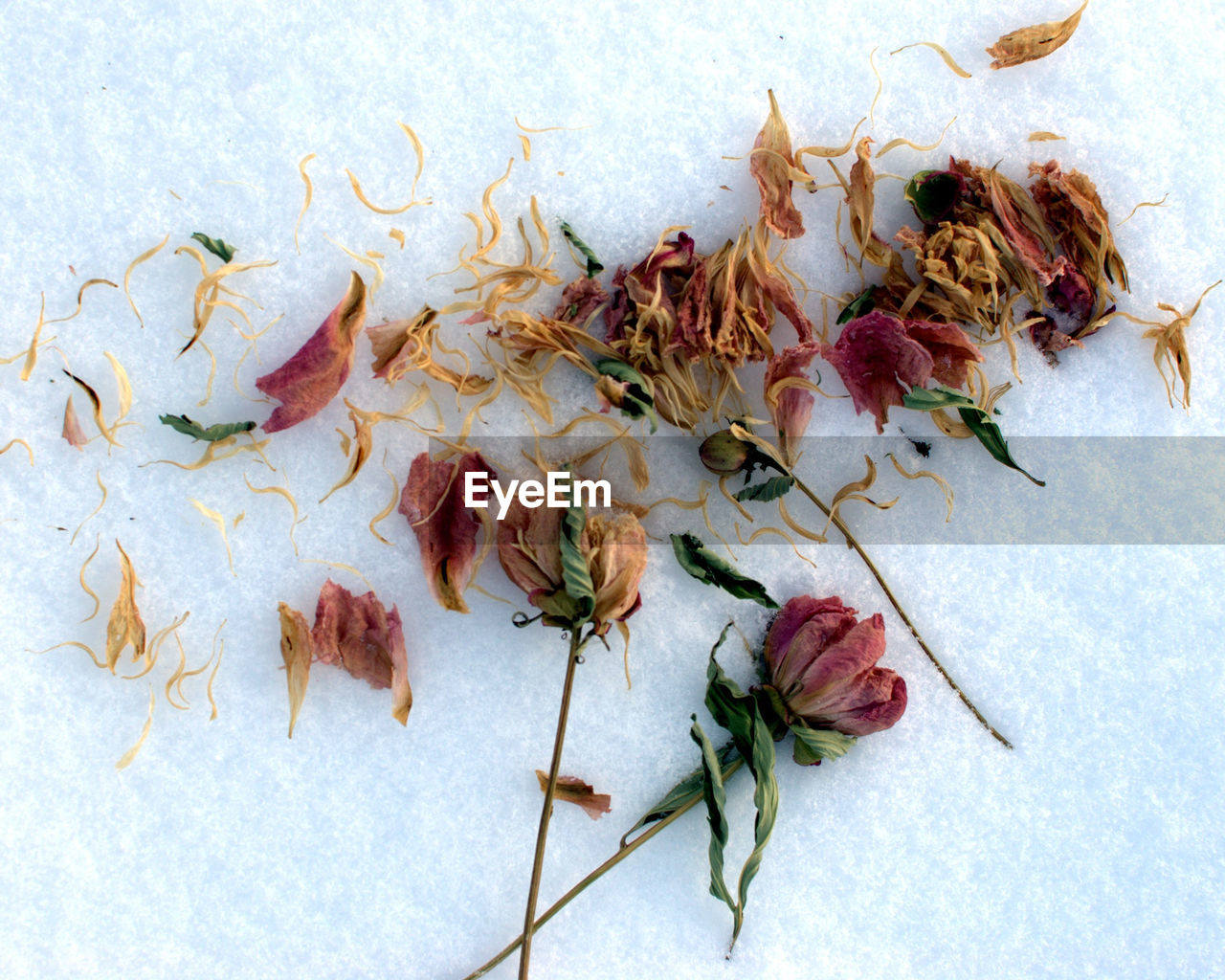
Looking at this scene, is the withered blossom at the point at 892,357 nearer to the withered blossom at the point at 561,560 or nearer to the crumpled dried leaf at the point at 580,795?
the withered blossom at the point at 561,560

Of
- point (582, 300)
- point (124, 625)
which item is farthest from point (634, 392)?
point (124, 625)

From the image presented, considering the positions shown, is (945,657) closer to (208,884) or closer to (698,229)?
(698,229)

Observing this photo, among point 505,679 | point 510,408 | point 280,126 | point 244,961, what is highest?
point 280,126

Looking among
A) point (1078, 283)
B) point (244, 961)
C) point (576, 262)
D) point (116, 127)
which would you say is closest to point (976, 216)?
point (1078, 283)

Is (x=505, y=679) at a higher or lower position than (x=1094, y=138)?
lower

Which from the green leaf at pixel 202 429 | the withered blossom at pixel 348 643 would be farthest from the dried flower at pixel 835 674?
the green leaf at pixel 202 429

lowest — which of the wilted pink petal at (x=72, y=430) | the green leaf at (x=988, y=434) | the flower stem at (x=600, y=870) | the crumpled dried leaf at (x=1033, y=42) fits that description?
the flower stem at (x=600, y=870)
